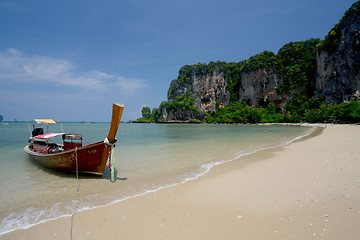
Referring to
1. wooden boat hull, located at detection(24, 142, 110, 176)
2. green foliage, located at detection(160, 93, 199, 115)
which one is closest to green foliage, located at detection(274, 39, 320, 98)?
green foliage, located at detection(160, 93, 199, 115)

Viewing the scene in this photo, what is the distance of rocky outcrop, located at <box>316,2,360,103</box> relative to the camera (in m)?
56.4

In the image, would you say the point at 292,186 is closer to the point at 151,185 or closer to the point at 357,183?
the point at 357,183

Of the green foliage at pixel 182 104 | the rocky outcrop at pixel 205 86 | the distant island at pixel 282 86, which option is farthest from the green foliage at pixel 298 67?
the green foliage at pixel 182 104

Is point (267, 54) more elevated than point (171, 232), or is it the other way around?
point (267, 54)

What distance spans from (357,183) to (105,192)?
307 inches

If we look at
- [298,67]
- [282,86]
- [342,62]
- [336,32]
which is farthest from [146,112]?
[342,62]

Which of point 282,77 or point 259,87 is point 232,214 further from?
point 259,87

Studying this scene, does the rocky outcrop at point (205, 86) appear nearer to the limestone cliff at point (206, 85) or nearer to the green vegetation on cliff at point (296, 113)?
the limestone cliff at point (206, 85)

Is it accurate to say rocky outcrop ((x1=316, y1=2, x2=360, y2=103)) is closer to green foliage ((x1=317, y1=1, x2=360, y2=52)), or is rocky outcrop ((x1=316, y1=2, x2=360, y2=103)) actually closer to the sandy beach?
green foliage ((x1=317, y1=1, x2=360, y2=52))

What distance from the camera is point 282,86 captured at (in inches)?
3450

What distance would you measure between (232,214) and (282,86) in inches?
3920

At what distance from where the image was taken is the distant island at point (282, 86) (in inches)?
2276

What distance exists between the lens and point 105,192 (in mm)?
5902

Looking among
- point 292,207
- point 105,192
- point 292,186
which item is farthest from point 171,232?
point 292,186
